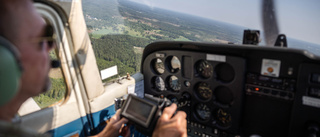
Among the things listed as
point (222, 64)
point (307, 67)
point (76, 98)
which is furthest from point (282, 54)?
point (76, 98)

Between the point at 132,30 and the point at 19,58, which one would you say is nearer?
the point at 19,58

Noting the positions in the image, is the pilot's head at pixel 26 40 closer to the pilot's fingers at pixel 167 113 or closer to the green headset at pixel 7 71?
the green headset at pixel 7 71

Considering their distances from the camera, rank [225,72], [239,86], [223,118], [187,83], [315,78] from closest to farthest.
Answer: [315,78]
[239,86]
[225,72]
[223,118]
[187,83]

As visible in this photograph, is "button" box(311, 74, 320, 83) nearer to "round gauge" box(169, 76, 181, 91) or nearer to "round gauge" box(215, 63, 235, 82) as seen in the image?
"round gauge" box(215, 63, 235, 82)

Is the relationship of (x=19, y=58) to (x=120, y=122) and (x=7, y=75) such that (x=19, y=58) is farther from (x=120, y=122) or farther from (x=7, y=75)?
(x=120, y=122)

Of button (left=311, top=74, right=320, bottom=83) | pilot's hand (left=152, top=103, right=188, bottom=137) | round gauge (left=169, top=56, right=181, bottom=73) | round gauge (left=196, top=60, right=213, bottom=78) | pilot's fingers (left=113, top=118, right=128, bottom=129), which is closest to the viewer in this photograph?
pilot's hand (left=152, top=103, right=188, bottom=137)

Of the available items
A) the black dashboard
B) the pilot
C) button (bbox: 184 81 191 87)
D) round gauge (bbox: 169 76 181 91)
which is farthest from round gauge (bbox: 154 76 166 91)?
the pilot

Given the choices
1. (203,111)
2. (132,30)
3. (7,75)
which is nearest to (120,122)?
(203,111)
